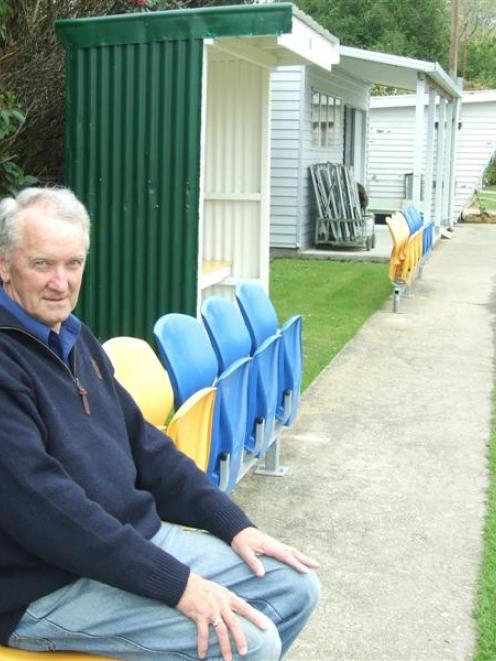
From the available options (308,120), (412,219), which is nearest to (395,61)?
(308,120)

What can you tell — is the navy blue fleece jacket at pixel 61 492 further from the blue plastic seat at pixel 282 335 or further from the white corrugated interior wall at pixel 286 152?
the white corrugated interior wall at pixel 286 152

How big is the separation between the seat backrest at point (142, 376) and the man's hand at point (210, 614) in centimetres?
113

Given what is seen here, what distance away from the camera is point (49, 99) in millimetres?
7129

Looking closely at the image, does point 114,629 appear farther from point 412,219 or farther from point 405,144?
point 405,144

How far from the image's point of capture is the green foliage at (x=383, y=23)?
4353cm

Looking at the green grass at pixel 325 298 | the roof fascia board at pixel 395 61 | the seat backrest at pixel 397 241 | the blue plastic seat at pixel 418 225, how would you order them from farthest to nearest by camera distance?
1. the roof fascia board at pixel 395 61
2. the blue plastic seat at pixel 418 225
3. the seat backrest at pixel 397 241
4. the green grass at pixel 325 298

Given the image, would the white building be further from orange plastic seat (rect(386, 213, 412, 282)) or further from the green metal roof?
the green metal roof

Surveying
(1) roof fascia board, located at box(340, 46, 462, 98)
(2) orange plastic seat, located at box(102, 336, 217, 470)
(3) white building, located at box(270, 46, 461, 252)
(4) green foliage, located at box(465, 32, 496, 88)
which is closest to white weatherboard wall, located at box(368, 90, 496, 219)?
(3) white building, located at box(270, 46, 461, 252)

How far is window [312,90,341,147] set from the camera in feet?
52.0

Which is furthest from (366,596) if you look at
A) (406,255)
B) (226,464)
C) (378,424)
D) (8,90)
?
(406,255)

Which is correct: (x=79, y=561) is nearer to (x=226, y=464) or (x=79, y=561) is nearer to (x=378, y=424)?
(x=226, y=464)

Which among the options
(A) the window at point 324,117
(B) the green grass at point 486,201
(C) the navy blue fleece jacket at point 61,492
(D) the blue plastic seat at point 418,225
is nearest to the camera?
(C) the navy blue fleece jacket at point 61,492

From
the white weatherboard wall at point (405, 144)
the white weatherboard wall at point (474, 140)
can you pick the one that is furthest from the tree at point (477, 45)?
the white weatherboard wall at point (405, 144)

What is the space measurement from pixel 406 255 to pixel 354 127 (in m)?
9.72
